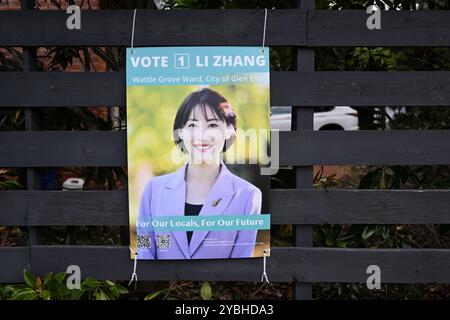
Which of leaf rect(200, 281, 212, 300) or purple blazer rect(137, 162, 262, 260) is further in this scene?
leaf rect(200, 281, 212, 300)

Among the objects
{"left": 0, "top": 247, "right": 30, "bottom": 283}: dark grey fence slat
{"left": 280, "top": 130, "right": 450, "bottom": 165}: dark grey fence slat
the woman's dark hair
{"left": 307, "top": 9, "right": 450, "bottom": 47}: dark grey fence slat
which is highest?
{"left": 307, "top": 9, "right": 450, "bottom": 47}: dark grey fence slat

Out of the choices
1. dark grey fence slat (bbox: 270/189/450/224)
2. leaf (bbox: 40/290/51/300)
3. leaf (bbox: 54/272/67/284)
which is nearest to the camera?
leaf (bbox: 40/290/51/300)

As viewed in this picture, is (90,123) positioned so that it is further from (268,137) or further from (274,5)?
(274,5)

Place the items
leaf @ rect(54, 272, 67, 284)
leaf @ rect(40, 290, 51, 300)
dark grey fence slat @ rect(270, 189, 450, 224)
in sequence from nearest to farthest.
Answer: leaf @ rect(40, 290, 51, 300) < leaf @ rect(54, 272, 67, 284) < dark grey fence slat @ rect(270, 189, 450, 224)

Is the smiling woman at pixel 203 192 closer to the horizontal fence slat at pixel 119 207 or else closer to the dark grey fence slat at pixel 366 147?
the horizontal fence slat at pixel 119 207

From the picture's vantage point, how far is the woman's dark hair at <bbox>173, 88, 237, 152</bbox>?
342 centimetres

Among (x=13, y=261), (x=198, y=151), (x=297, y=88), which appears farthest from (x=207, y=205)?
(x=13, y=261)

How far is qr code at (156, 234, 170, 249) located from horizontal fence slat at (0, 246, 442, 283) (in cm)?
14

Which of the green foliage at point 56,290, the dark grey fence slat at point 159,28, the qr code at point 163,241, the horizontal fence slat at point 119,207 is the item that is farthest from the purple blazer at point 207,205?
the dark grey fence slat at point 159,28

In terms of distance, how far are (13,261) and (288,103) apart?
7.01 ft

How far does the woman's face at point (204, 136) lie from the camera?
344 centimetres

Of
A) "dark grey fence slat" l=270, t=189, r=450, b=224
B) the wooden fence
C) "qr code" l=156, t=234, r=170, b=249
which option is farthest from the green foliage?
"dark grey fence slat" l=270, t=189, r=450, b=224

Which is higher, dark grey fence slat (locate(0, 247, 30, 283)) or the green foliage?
dark grey fence slat (locate(0, 247, 30, 283))

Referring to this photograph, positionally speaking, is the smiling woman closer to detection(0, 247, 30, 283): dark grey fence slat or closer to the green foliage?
the green foliage
